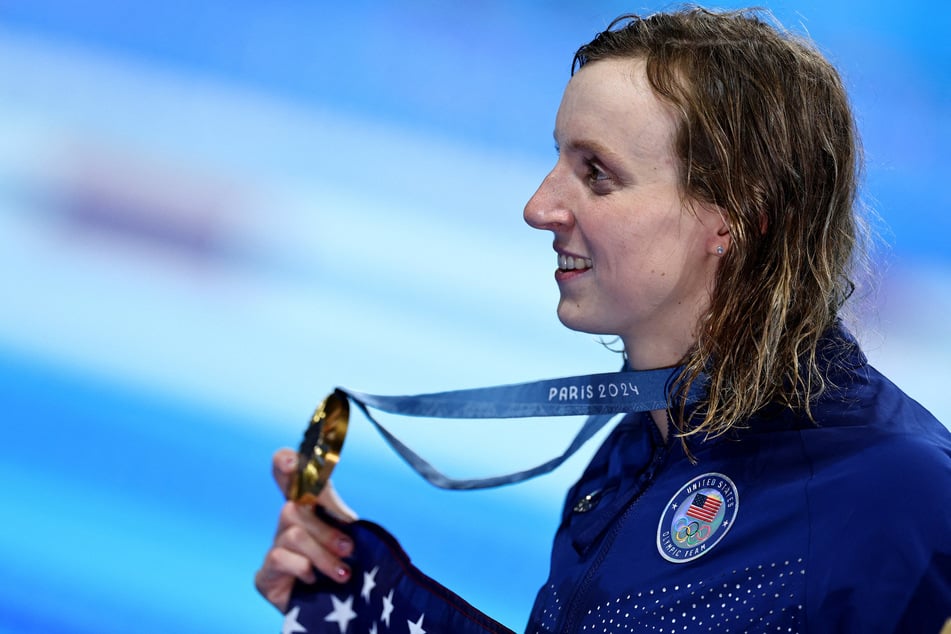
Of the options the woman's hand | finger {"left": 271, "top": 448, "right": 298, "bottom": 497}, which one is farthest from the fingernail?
finger {"left": 271, "top": 448, "right": 298, "bottom": 497}

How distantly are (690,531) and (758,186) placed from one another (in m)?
0.50

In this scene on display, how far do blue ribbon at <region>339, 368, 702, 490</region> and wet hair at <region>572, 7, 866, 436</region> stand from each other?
0.17 feet

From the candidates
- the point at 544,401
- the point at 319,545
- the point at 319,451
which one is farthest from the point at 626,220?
the point at 319,545

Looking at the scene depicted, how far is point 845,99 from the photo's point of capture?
170 cm

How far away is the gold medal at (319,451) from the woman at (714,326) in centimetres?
4

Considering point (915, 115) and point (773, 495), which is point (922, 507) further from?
point (915, 115)

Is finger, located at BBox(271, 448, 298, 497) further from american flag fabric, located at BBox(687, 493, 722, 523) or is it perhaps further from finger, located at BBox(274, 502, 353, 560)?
american flag fabric, located at BBox(687, 493, 722, 523)

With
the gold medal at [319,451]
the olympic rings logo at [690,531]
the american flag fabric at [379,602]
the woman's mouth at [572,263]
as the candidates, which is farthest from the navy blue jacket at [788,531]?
the gold medal at [319,451]

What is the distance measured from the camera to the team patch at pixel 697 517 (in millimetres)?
1452

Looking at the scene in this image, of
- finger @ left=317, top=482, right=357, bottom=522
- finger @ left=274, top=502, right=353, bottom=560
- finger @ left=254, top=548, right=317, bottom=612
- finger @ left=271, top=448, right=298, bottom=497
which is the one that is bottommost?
finger @ left=254, top=548, right=317, bottom=612

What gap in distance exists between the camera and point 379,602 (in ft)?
5.47

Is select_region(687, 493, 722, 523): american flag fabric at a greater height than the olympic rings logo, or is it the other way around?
select_region(687, 493, 722, 523): american flag fabric

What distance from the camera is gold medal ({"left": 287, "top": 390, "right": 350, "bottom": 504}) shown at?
5.56 feet

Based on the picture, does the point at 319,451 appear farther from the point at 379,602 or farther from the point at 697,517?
the point at 697,517
